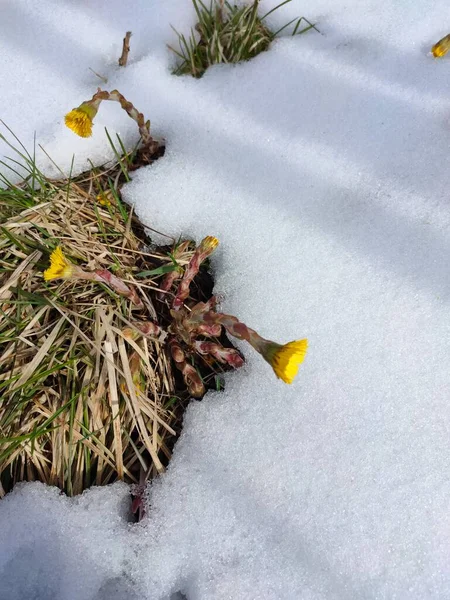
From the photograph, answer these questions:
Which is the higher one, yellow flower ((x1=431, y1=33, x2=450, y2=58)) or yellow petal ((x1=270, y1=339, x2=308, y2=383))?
yellow flower ((x1=431, y1=33, x2=450, y2=58))

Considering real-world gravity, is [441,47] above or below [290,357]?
above

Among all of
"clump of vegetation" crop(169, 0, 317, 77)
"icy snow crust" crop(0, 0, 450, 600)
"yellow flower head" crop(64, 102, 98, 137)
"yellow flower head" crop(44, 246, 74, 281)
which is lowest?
"icy snow crust" crop(0, 0, 450, 600)

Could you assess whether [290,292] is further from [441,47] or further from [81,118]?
[441,47]

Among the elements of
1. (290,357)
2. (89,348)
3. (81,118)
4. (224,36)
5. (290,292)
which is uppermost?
(81,118)

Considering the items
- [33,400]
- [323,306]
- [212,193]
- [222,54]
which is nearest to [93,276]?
[33,400]

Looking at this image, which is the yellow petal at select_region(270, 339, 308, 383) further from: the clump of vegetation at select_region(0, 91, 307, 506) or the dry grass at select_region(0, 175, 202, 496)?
the dry grass at select_region(0, 175, 202, 496)

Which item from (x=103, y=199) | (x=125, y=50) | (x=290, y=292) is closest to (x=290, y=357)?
(x=290, y=292)

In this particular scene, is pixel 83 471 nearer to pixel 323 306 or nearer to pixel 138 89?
pixel 323 306

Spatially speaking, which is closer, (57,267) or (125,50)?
(57,267)

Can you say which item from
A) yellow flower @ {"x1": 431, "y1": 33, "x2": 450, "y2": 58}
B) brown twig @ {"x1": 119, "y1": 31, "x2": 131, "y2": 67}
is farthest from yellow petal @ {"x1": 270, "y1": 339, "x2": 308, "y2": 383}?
brown twig @ {"x1": 119, "y1": 31, "x2": 131, "y2": 67}
